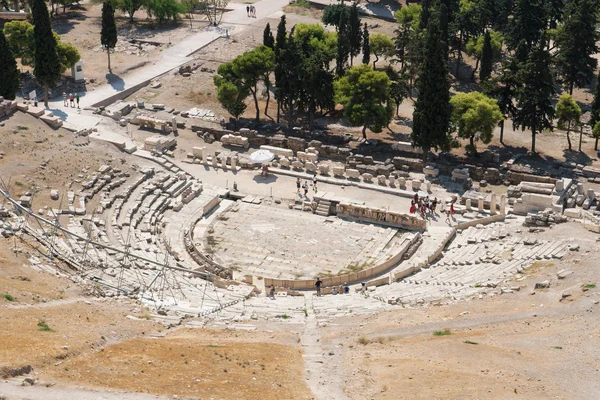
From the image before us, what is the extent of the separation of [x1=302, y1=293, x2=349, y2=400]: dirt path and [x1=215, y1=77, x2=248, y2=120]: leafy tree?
3918 centimetres

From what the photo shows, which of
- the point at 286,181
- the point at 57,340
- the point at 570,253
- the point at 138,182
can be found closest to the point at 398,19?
the point at 286,181

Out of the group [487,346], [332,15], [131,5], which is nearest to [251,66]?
[332,15]

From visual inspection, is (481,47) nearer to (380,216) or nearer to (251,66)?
(251,66)

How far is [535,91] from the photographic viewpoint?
274 feet

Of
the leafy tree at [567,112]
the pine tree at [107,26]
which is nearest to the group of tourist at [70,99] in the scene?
the pine tree at [107,26]

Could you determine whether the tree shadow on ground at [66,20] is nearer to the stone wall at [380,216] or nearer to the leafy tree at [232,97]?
the leafy tree at [232,97]

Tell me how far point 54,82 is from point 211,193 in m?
21.3

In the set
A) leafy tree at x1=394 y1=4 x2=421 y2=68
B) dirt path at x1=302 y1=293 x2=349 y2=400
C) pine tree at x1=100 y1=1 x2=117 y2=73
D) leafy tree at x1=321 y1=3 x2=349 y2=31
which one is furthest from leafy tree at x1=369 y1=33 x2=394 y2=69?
dirt path at x1=302 y1=293 x2=349 y2=400

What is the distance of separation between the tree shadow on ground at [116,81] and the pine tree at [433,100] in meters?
31.8

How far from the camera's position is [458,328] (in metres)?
50.9

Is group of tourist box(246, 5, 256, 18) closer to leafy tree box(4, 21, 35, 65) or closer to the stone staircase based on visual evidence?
leafy tree box(4, 21, 35, 65)

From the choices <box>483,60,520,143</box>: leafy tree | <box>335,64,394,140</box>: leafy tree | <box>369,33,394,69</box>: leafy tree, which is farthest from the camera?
<box>369,33,394,69</box>: leafy tree

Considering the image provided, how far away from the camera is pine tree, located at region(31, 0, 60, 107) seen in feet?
276

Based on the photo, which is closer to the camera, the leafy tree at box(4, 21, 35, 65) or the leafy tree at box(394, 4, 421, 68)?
the leafy tree at box(4, 21, 35, 65)
